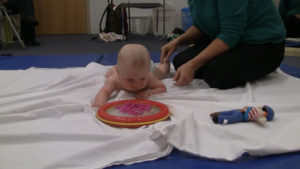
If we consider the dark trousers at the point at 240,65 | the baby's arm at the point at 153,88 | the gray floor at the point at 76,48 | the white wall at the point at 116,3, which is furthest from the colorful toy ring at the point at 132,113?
the white wall at the point at 116,3

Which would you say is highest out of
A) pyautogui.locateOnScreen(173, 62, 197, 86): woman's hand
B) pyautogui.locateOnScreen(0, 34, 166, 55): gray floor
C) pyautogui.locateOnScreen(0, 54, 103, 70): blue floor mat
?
pyautogui.locateOnScreen(173, 62, 197, 86): woman's hand

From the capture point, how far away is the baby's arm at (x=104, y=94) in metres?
1.07

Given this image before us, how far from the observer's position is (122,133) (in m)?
0.85

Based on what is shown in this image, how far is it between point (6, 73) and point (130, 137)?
121cm

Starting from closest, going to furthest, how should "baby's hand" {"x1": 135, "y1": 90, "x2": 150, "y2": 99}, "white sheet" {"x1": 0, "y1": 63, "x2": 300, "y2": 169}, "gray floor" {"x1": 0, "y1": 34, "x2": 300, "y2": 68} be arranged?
"white sheet" {"x1": 0, "y1": 63, "x2": 300, "y2": 169}
"baby's hand" {"x1": 135, "y1": 90, "x2": 150, "y2": 99}
"gray floor" {"x1": 0, "y1": 34, "x2": 300, "y2": 68}

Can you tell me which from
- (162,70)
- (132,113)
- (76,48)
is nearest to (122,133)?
(132,113)

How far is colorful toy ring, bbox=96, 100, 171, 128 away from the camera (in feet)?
2.88

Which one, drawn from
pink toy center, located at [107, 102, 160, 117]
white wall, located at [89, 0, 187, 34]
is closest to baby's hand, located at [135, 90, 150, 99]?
pink toy center, located at [107, 102, 160, 117]

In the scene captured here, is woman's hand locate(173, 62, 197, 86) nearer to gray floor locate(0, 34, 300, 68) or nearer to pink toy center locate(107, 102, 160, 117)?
pink toy center locate(107, 102, 160, 117)

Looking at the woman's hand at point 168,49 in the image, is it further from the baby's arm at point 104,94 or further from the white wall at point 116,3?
the white wall at point 116,3

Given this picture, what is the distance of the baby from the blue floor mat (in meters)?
0.94

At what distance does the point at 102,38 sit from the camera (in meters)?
3.92

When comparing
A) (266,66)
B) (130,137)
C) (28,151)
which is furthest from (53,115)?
(266,66)

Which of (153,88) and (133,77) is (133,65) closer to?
(133,77)
